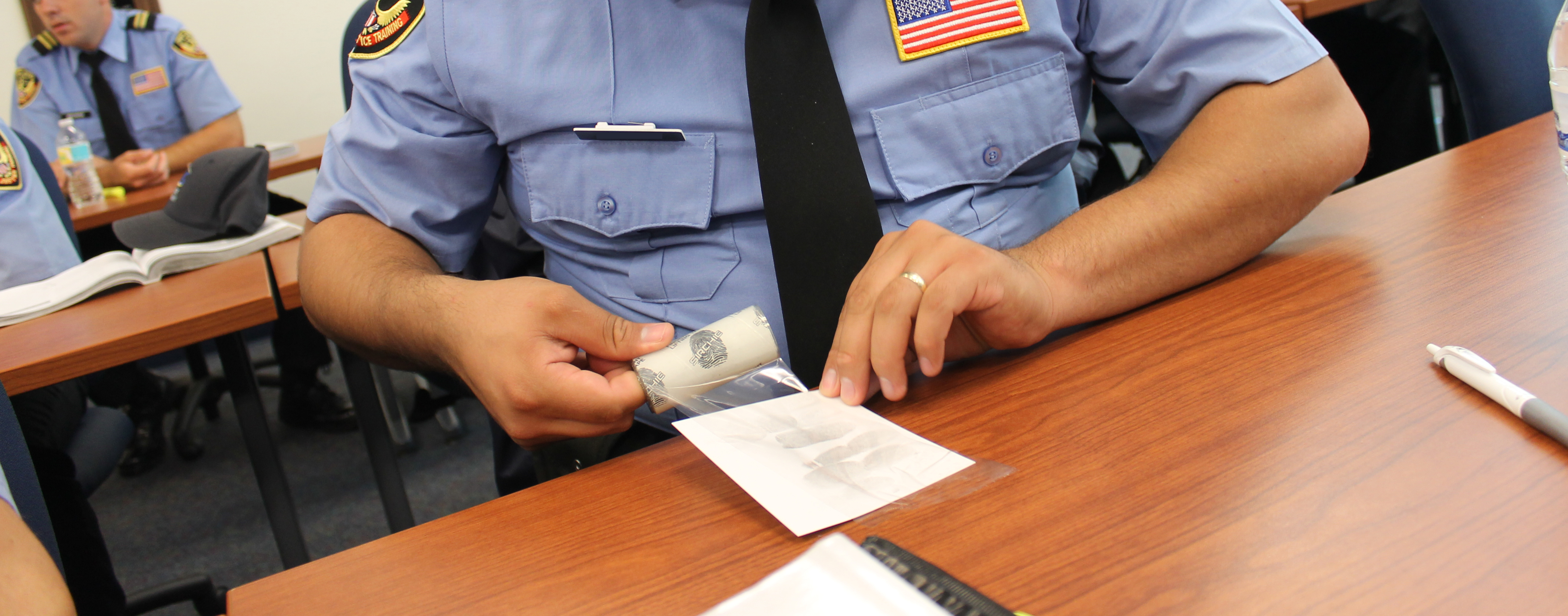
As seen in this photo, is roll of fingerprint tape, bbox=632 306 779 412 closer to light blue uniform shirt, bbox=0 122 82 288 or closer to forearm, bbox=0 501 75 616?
forearm, bbox=0 501 75 616

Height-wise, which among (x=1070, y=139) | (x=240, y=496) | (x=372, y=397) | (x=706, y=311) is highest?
(x=1070, y=139)

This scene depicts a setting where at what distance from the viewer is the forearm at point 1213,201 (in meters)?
0.70

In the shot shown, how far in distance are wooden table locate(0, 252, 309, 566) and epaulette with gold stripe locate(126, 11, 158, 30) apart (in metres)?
2.57

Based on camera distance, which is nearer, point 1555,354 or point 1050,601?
point 1050,601

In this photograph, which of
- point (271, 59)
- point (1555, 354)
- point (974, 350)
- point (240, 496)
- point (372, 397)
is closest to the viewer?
point (1555, 354)

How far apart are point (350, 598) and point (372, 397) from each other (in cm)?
110

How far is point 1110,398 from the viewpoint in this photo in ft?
1.82

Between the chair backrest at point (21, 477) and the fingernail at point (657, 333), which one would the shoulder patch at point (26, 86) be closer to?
the chair backrest at point (21, 477)

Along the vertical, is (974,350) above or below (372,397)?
above

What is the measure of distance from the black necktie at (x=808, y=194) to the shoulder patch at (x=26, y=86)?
385 centimetres

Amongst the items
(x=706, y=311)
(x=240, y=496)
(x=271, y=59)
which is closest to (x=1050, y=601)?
(x=706, y=311)

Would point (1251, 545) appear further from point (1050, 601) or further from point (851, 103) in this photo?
point (851, 103)

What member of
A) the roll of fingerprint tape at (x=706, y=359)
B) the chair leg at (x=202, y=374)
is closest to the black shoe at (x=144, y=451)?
the chair leg at (x=202, y=374)

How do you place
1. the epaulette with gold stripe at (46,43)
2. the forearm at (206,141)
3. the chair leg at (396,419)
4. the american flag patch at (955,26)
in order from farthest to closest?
1. the epaulette with gold stripe at (46,43)
2. the forearm at (206,141)
3. the chair leg at (396,419)
4. the american flag patch at (955,26)
